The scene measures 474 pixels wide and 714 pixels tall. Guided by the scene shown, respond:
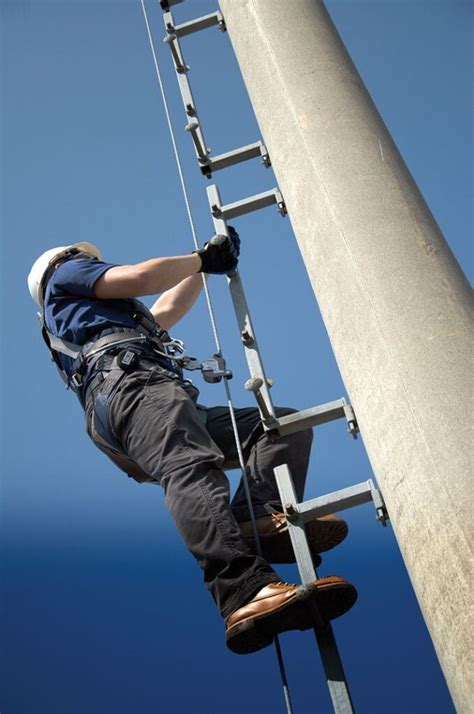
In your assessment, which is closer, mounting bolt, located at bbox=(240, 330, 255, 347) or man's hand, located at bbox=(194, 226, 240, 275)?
mounting bolt, located at bbox=(240, 330, 255, 347)

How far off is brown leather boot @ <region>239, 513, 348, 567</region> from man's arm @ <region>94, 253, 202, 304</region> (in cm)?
145

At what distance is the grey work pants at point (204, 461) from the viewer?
15.6 ft

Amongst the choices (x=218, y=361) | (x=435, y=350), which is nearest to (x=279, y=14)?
(x=218, y=361)

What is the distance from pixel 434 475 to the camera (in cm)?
380

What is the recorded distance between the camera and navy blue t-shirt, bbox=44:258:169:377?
241 inches

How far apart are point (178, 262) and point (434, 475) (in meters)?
2.65

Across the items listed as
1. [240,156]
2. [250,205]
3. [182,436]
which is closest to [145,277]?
[250,205]

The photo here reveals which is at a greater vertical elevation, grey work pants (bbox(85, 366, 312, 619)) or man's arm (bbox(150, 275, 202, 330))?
man's arm (bbox(150, 275, 202, 330))

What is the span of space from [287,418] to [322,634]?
1169 mm

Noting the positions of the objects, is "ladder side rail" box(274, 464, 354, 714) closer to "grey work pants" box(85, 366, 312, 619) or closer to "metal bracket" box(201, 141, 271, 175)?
"grey work pants" box(85, 366, 312, 619)

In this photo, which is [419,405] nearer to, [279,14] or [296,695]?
[279,14]

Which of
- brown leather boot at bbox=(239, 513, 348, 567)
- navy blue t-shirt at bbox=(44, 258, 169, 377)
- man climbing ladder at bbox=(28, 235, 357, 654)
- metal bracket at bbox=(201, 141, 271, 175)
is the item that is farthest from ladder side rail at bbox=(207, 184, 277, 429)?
navy blue t-shirt at bbox=(44, 258, 169, 377)

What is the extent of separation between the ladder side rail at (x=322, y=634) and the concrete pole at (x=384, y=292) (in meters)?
0.65

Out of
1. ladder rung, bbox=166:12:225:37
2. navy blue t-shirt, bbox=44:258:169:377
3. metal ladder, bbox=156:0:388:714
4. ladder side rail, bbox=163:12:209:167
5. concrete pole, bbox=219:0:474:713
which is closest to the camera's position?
concrete pole, bbox=219:0:474:713
